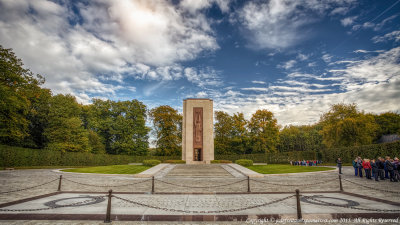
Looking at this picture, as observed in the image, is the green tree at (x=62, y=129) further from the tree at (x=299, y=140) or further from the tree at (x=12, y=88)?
the tree at (x=299, y=140)

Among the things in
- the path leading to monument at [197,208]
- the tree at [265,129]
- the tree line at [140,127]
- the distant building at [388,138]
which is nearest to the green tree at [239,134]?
the tree line at [140,127]

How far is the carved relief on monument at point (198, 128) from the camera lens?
3804 cm

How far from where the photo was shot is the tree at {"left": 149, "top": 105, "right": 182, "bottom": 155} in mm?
44812

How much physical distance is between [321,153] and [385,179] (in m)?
26.6

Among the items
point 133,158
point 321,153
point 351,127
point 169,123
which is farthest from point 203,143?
point 351,127

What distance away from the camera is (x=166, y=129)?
45625mm

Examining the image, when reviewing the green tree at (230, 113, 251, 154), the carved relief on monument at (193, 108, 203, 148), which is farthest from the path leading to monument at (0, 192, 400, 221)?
the green tree at (230, 113, 251, 154)

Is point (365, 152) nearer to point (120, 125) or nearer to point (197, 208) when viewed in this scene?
point (197, 208)

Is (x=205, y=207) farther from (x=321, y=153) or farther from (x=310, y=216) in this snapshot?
(x=321, y=153)

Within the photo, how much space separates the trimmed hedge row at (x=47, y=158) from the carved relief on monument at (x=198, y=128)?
45.5 feet

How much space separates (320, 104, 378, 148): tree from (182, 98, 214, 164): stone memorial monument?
23.3 m

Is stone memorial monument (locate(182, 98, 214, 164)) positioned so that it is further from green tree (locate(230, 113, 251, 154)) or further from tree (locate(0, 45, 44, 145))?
tree (locate(0, 45, 44, 145))

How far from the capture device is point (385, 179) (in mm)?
16141

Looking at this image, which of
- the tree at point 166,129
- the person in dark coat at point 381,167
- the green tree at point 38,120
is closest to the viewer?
the person in dark coat at point 381,167
